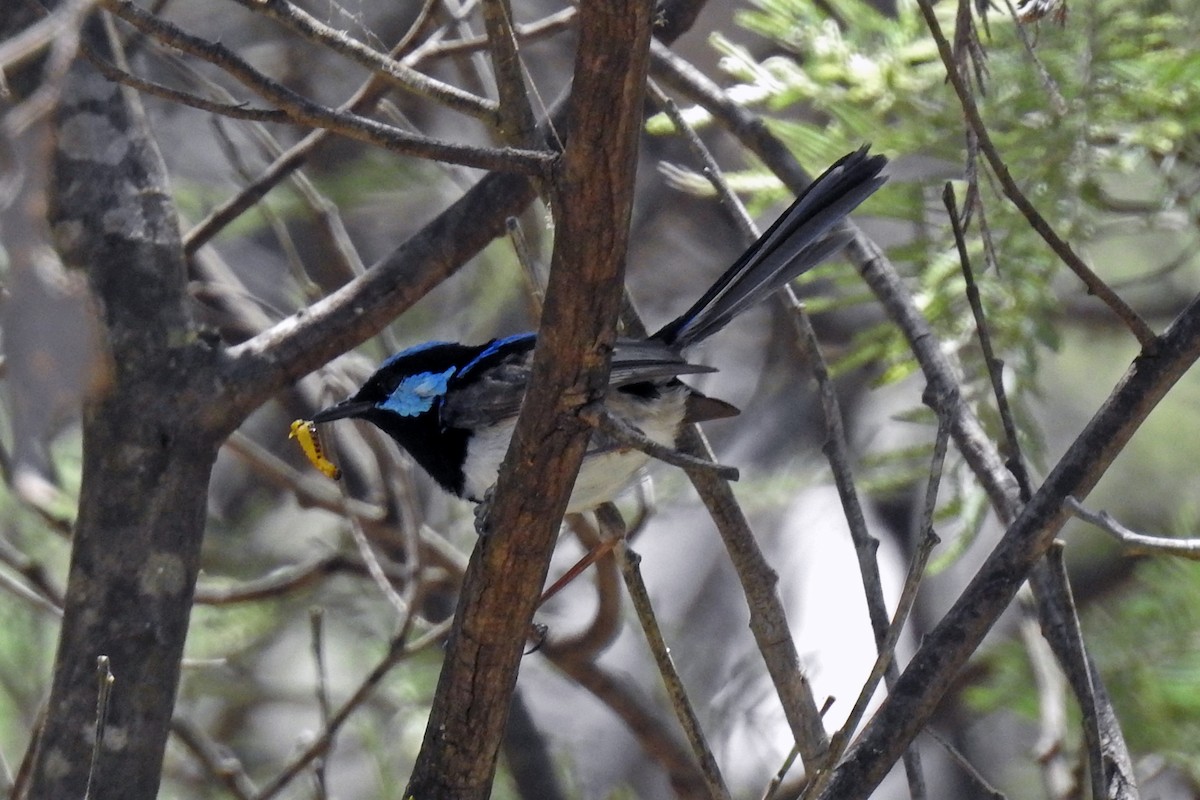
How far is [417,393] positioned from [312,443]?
35 centimetres

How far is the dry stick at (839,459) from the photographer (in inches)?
91.4

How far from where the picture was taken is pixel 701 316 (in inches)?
116

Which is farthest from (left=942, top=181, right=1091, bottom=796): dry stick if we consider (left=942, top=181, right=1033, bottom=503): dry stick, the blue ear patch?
the blue ear patch

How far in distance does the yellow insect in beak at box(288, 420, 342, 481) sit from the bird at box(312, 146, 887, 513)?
0.26 ft

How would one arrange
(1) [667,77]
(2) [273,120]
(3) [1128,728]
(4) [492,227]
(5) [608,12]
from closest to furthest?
(5) [608,12] < (2) [273,120] < (4) [492,227] < (1) [667,77] < (3) [1128,728]

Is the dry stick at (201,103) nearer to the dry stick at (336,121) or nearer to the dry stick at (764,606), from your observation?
the dry stick at (336,121)

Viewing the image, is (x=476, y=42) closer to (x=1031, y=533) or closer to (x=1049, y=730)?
(x=1031, y=533)

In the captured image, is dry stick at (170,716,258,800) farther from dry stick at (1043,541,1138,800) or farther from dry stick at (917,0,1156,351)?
dry stick at (917,0,1156,351)

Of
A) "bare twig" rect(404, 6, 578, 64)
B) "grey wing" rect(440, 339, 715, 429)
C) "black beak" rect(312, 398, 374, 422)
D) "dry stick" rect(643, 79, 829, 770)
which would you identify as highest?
"bare twig" rect(404, 6, 578, 64)

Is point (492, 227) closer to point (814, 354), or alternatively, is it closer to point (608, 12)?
point (814, 354)

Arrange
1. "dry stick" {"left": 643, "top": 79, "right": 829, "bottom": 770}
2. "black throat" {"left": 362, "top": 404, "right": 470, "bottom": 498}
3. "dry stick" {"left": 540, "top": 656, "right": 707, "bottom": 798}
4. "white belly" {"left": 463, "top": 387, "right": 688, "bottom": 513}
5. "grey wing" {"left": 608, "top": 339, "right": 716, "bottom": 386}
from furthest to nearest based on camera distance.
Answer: "dry stick" {"left": 540, "top": 656, "right": 707, "bottom": 798}, "black throat" {"left": 362, "top": 404, "right": 470, "bottom": 498}, "white belly" {"left": 463, "top": 387, "right": 688, "bottom": 513}, "grey wing" {"left": 608, "top": 339, "right": 716, "bottom": 386}, "dry stick" {"left": 643, "top": 79, "right": 829, "bottom": 770}

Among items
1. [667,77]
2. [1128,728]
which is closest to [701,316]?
[667,77]

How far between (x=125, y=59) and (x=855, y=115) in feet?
5.70

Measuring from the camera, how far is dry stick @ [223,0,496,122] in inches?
73.7
